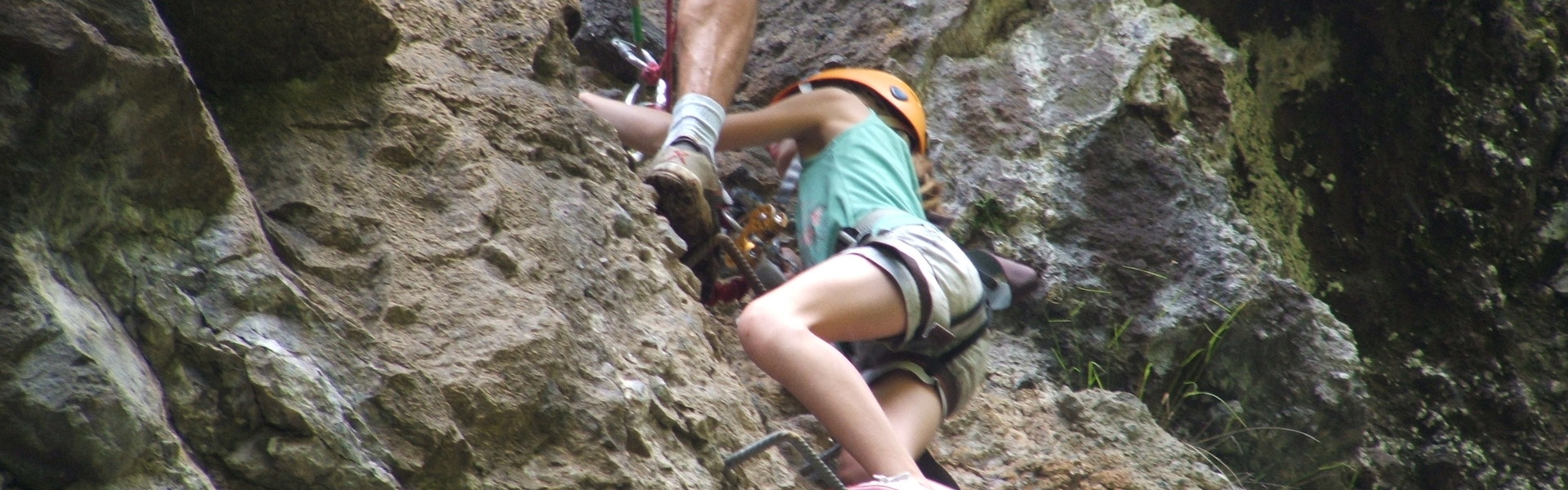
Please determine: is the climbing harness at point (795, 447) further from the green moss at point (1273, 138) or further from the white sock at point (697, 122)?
the green moss at point (1273, 138)

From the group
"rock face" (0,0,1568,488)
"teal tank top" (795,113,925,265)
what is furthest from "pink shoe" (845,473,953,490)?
"teal tank top" (795,113,925,265)

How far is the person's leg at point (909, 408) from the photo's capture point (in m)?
2.82

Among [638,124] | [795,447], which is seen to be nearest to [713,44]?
[638,124]

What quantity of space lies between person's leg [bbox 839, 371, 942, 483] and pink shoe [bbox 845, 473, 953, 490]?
0.32 metres

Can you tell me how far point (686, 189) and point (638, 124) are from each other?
1.34ft

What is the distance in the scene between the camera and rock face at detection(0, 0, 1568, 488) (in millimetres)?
1683

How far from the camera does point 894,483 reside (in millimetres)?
2402

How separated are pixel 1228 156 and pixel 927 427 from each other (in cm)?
198

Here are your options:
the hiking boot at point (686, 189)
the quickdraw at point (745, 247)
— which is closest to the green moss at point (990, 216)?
the quickdraw at point (745, 247)

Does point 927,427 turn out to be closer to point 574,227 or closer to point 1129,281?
point 574,227

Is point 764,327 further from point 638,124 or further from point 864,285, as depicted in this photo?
point 638,124

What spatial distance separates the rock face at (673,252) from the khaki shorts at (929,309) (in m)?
0.26

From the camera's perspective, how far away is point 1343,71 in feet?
15.5

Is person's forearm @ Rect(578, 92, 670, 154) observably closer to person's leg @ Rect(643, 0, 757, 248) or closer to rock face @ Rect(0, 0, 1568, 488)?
person's leg @ Rect(643, 0, 757, 248)
